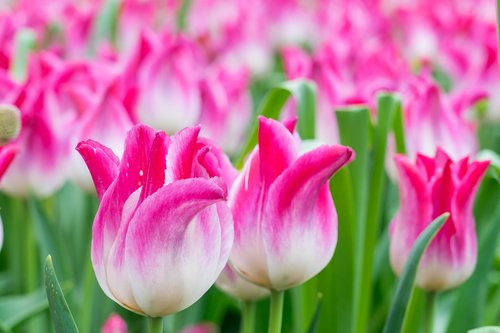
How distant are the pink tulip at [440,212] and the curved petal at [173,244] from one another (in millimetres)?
249

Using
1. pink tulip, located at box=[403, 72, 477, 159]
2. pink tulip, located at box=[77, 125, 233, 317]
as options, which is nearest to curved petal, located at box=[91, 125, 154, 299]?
pink tulip, located at box=[77, 125, 233, 317]

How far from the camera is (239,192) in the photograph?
670 millimetres

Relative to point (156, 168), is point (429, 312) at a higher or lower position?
lower

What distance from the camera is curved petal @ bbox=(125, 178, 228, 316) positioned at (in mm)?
559

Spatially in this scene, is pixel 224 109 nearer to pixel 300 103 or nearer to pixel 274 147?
pixel 300 103

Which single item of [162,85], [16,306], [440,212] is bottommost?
[16,306]

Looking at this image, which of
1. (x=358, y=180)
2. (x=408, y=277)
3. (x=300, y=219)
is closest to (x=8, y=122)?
(x=300, y=219)

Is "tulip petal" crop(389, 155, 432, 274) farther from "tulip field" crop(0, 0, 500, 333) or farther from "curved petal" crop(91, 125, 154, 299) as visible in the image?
"curved petal" crop(91, 125, 154, 299)

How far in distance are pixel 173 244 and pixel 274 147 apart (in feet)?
0.40

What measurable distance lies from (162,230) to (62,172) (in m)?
0.55

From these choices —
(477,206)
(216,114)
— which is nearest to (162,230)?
(477,206)

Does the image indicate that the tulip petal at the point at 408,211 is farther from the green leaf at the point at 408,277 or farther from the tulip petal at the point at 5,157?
the tulip petal at the point at 5,157

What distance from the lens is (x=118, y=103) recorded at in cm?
104

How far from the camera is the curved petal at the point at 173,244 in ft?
1.83
